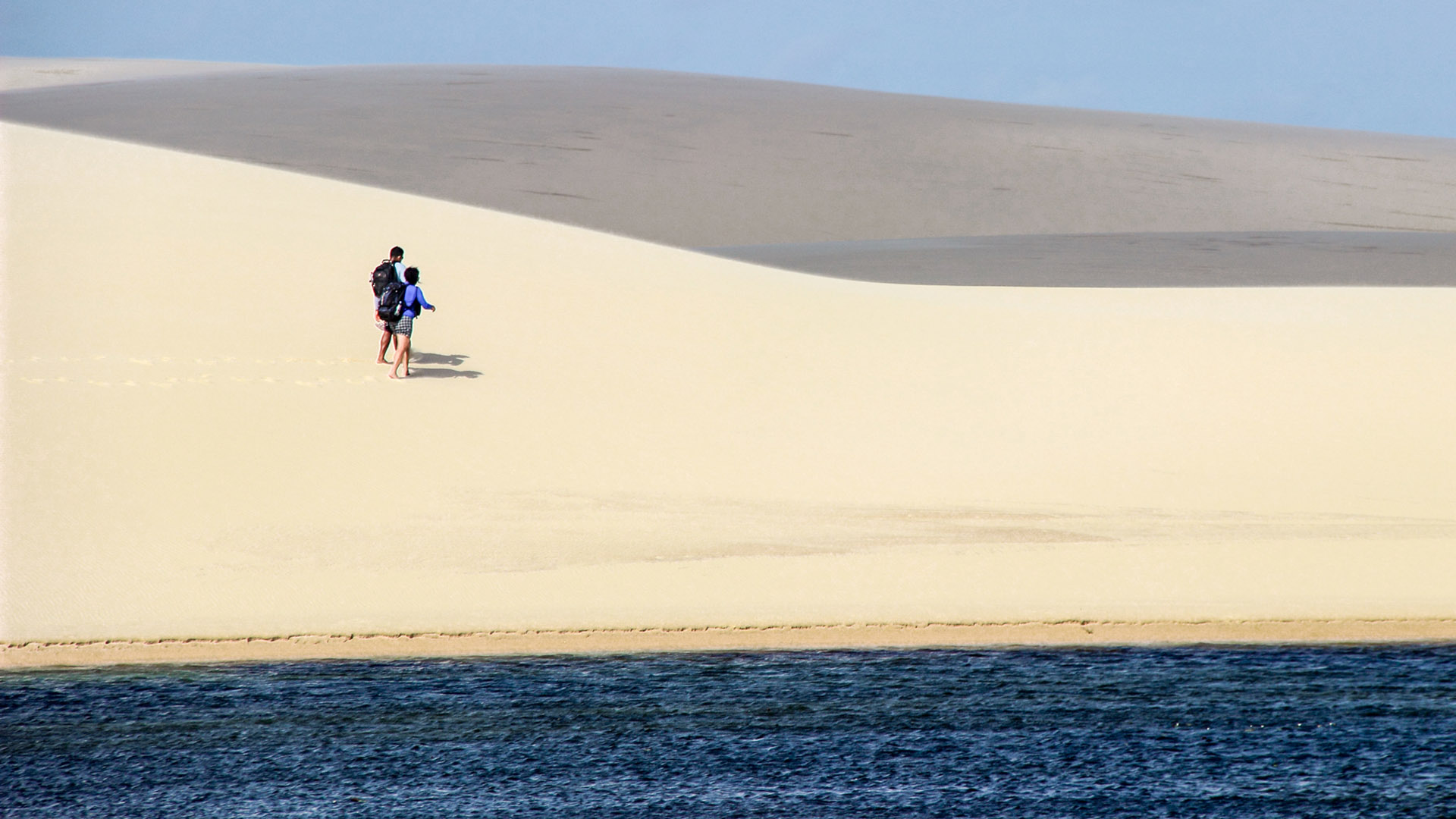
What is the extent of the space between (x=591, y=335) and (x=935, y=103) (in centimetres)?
4367

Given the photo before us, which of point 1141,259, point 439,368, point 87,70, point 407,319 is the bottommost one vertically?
point 439,368

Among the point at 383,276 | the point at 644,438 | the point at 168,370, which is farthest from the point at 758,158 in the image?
the point at 383,276

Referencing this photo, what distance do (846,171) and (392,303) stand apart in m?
30.3

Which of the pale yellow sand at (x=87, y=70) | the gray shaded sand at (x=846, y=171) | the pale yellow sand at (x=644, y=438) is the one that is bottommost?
the pale yellow sand at (x=644, y=438)

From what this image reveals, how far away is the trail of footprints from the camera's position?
46.4 ft

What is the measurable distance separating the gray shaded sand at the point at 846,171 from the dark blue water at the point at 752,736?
702 inches

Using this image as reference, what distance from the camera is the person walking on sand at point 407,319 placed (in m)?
13.2

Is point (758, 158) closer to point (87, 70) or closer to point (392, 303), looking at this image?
point (392, 303)

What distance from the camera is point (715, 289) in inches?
768

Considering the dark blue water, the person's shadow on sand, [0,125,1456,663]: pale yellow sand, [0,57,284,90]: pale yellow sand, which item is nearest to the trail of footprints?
[0,125,1456,663]: pale yellow sand

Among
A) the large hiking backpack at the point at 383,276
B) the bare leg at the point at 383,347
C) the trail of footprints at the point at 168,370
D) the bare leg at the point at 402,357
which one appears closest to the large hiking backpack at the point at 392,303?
the large hiking backpack at the point at 383,276

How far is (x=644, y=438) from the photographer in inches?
539

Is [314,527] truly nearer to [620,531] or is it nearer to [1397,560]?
[620,531]

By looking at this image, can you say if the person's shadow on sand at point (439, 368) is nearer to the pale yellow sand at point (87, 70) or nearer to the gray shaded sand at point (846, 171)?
the gray shaded sand at point (846, 171)
